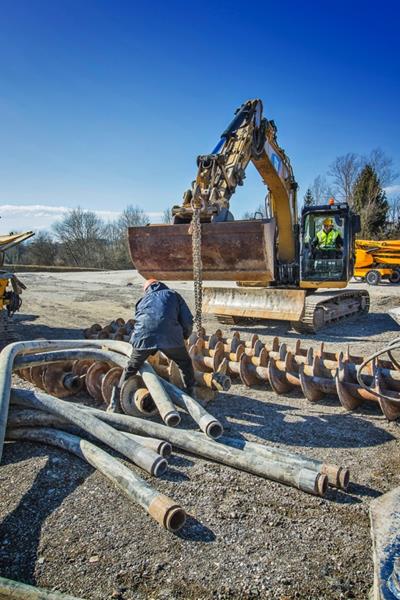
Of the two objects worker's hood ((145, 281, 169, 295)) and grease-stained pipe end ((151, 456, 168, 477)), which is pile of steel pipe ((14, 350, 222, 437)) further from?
worker's hood ((145, 281, 169, 295))

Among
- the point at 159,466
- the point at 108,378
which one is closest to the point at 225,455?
the point at 159,466

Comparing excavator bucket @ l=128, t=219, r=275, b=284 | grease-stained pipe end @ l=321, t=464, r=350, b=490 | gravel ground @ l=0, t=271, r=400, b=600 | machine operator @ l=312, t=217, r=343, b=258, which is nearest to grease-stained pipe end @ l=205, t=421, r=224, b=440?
gravel ground @ l=0, t=271, r=400, b=600

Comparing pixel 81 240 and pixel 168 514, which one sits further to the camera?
pixel 81 240

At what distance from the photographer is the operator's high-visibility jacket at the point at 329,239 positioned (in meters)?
9.34

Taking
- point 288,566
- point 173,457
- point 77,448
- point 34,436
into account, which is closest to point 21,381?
point 34,436

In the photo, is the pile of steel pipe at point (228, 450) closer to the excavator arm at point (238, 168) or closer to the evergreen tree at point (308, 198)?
the excavator arm at point (238, 168)

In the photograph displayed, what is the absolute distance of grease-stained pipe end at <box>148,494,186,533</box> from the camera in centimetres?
276

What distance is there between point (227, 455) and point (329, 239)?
22.5 feet

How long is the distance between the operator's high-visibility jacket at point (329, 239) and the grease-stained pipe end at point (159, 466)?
7.07 meters

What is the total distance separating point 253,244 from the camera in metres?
7.41

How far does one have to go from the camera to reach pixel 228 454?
11.6 ft

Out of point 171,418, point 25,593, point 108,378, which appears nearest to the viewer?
point 25,593

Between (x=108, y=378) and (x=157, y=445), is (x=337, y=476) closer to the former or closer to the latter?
(x=157, y=445)

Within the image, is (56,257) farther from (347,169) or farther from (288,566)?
(288,566)
